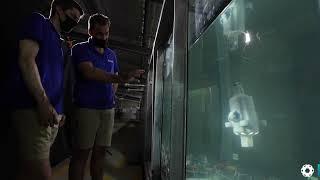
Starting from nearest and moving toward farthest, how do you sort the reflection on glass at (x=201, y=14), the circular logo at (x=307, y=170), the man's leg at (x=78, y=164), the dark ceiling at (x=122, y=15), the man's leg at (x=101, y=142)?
the circular logo at (x=307, y=170)
the reflection on glass at (x=201, y=14)
the man's leg at (x=78, y=164)
the man's leg at (x=101, y=142)
the dark ceiling at (x=122, y=15)

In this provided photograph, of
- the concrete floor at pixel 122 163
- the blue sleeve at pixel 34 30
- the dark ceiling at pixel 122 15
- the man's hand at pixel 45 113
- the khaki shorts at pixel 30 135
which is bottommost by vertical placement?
the concrete floor at pixel 122 163

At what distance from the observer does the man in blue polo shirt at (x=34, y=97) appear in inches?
49.9

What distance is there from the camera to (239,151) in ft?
7.36

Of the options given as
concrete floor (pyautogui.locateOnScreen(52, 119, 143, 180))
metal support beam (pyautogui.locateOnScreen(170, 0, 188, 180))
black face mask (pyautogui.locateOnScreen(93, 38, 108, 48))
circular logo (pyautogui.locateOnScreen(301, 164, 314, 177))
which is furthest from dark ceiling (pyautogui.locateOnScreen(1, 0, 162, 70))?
circular logo (pyautogui.locateOnScreen(301, 164, 314, 177))

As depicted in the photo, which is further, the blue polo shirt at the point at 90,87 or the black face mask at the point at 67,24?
the blue polo shirt at the point at 90,87

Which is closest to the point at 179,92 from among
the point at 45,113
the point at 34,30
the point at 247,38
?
the point at 45,113

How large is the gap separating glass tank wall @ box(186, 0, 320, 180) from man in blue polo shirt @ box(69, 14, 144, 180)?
591 millimetres

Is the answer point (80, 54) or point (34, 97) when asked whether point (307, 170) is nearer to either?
point (34, 97)

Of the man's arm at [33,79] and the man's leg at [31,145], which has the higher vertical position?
the man's arm at [33,79]

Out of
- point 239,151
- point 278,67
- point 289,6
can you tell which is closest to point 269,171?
point 239,151

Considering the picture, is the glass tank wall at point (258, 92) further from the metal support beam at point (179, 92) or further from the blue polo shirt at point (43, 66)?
the blue polo shirt at point (43, 66)

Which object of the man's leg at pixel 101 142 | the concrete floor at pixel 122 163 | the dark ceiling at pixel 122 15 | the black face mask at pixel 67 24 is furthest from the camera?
the concrete floor at pixel 122 163

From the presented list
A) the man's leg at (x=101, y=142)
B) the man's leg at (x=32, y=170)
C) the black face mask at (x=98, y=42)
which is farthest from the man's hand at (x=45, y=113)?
the black face mask at (x=98, y=42)

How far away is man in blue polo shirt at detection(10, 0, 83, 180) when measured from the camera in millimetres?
1268
